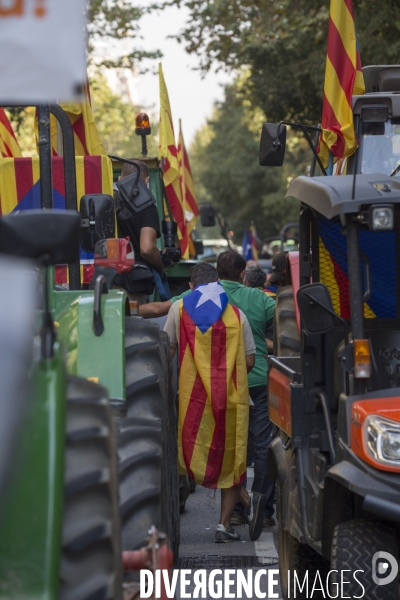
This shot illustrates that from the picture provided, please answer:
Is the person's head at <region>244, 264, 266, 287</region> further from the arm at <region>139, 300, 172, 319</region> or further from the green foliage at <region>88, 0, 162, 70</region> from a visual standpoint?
the green foliage at <region>88, 0, 162, 70</region>

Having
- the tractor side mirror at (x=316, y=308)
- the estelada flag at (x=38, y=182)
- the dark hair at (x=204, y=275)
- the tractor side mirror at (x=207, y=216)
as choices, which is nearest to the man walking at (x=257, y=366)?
the dark hair at (x=204, y=275)

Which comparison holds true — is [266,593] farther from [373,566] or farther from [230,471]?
[373,566]

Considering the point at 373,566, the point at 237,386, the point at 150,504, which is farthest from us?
the point at 237,386

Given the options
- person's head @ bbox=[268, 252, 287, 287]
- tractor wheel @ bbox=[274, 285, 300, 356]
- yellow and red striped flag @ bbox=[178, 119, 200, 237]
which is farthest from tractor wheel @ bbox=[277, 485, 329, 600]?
yellow and red striped flag @ bbox=[178, 119, 200, 237]

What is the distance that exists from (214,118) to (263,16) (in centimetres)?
4414

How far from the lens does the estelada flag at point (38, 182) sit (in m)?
6.70

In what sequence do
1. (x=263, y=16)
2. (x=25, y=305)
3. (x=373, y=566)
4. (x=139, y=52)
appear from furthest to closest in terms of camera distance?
(x=139, y=52), (x=263, y=16), (x=373, y=566), (x=25, y=305)

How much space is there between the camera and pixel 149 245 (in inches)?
338

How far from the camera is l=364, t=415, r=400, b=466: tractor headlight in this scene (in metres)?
4.70

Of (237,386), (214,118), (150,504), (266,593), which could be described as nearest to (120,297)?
(150,504)

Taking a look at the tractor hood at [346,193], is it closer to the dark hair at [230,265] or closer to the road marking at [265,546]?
the road marking at [265,546]

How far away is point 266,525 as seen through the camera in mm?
8648

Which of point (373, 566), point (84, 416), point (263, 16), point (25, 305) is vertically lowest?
point (373, 566)

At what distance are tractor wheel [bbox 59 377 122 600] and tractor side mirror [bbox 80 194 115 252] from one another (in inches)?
70.1
